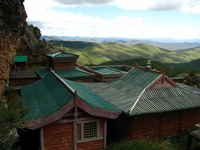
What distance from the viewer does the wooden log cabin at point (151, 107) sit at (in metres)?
12.7

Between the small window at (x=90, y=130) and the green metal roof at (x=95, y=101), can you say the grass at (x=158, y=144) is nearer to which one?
the small window at (x=90, y=130)

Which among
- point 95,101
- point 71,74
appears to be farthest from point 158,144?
point 71,74

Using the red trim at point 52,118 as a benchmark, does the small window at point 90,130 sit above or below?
below

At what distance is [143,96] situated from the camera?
13914 mm

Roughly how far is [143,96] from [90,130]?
507cm

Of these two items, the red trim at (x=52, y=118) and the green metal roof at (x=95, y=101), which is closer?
the red trim at (x=52, y=118)

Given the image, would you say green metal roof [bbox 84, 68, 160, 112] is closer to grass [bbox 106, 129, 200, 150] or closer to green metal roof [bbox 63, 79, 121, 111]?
green metal roof [bbox 63, 79, 121, 111]

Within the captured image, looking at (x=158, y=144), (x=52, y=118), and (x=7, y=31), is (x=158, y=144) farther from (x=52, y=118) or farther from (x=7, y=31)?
(x=7, y=31)

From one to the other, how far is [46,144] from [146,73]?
10124 millimetres

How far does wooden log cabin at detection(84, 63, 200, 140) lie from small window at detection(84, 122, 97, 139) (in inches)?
85.0

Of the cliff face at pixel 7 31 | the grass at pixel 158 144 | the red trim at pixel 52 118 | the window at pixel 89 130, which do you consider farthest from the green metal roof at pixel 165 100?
the cliff face at pixel 7 31

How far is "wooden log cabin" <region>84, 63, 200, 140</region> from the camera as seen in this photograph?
12734 millimetres

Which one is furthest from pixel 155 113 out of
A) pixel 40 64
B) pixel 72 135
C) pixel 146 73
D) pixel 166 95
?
pixel 40 64

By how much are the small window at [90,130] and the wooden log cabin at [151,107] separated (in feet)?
7.08
